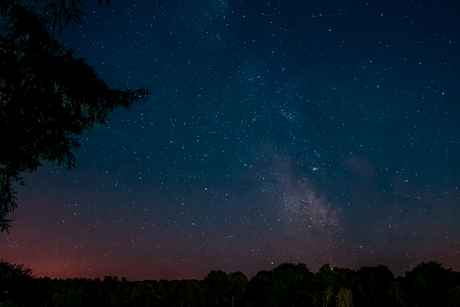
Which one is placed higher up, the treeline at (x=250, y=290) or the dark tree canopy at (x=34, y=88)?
the dark tree canopy at (x=34, y=88)

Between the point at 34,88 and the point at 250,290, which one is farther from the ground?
the point at 34,88

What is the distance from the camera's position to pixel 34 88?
6047mm

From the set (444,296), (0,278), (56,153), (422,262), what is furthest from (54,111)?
(422,262)

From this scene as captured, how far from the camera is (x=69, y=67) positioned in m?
6.86

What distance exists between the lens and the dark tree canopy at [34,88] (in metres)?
5.88

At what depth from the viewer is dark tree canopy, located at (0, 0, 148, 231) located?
19.3ft

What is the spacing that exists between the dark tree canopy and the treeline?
77.4 inches

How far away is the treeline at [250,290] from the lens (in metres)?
6.30

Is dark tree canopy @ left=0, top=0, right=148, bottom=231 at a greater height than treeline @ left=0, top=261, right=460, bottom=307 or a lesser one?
greater

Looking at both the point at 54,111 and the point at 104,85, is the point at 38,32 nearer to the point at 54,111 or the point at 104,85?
the point at 54,111

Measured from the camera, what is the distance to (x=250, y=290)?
13.1 m

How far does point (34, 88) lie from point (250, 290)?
9.52 m

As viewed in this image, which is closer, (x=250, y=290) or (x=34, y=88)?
(x=34, y=88)

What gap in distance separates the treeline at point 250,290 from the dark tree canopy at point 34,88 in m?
1.97
